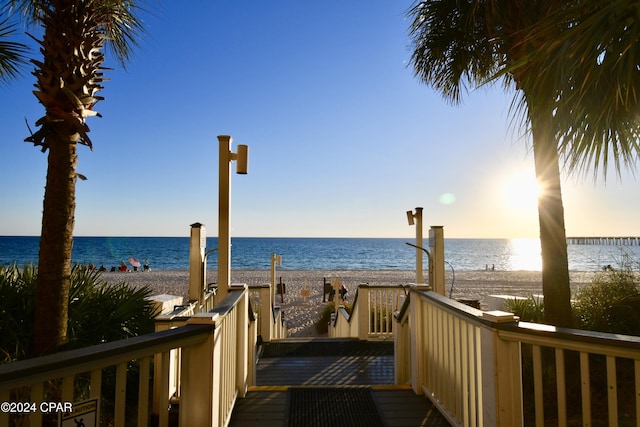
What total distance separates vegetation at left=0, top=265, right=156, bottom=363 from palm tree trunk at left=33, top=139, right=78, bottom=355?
0.59 ft

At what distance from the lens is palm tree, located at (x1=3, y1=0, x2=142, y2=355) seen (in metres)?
3.13

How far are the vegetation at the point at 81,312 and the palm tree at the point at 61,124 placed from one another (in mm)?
289

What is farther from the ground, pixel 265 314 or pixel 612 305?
pixel 612 305

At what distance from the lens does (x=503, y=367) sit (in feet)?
6.80

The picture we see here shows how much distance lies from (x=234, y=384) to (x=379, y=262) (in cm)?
4879

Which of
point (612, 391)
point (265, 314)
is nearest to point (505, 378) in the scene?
point (612, 391)

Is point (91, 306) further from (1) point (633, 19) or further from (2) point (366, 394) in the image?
(1) point (633, 19)

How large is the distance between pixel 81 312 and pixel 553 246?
16.0ft

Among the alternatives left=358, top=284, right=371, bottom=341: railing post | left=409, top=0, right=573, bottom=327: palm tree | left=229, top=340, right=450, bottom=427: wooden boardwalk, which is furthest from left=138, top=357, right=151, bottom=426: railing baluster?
left=358, top=284, right=371, bottom=341: railing post

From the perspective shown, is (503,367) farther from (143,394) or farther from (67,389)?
(67,389)

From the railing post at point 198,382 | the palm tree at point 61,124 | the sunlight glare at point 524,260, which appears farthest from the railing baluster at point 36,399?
the sunlight glare at point 524,260

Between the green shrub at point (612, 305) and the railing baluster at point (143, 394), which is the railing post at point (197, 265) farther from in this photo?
the green shrub at point (612, 305)

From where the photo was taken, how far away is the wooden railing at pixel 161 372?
4.24 feet

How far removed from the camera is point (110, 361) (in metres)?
1.49
